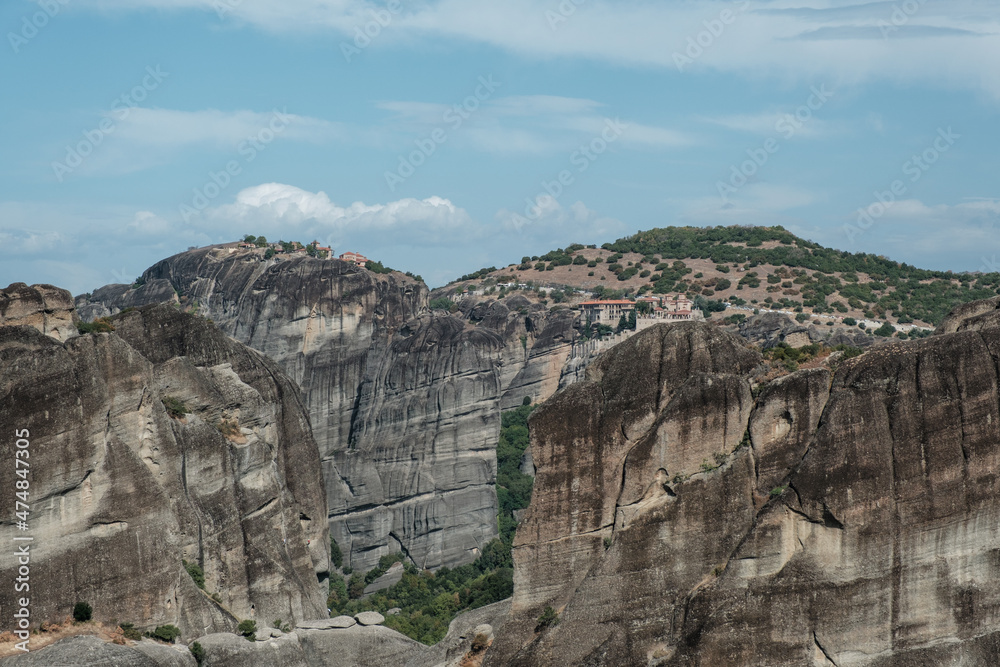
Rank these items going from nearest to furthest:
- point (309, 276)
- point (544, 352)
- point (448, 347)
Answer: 1. point (448, 347)
2. point (309, 276)
3. point (544, 352)

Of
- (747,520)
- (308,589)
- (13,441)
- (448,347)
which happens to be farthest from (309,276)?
(747,520)

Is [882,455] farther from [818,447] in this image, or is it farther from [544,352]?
[544,352]

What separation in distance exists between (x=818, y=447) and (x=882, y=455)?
6.49 feet

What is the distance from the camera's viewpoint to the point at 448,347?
16575cm

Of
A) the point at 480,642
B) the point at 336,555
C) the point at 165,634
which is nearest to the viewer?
the point at 480,642

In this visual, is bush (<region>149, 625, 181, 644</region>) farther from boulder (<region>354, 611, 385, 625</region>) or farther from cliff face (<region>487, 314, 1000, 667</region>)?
cliff face (<region>487, 314, 1000, 667</region>)

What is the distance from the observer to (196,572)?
6359 cm

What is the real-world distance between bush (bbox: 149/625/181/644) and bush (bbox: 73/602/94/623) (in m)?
2.86

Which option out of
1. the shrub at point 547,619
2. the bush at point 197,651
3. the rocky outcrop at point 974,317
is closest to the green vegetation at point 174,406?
the bush at point 197,651

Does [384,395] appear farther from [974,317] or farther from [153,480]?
[974,317]

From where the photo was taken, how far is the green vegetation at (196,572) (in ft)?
207

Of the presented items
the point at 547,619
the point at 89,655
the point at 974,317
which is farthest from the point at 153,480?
the point at 974,317

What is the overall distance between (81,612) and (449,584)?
81.5 metres

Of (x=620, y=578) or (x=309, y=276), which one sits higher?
(x=309, y=276)
